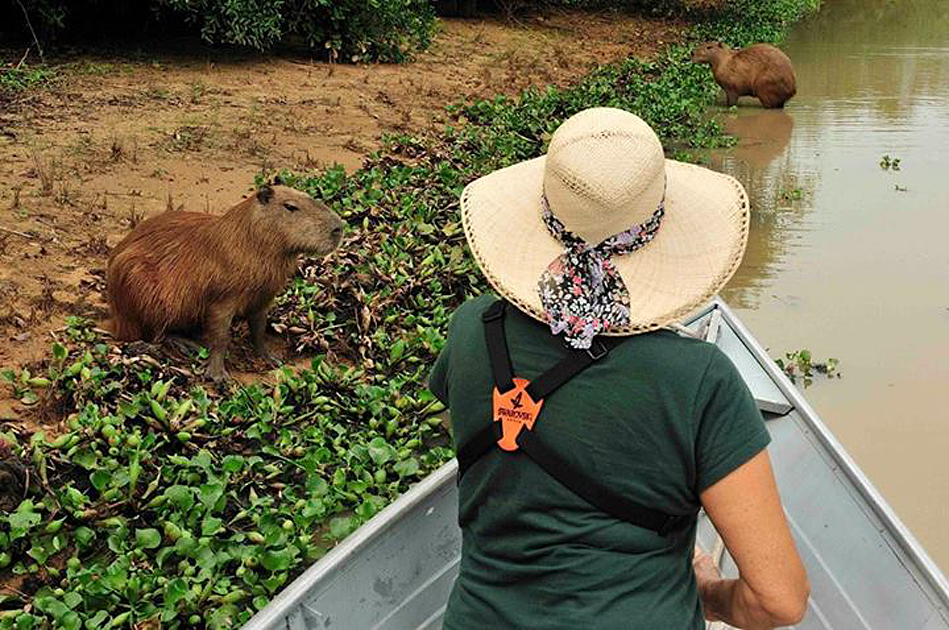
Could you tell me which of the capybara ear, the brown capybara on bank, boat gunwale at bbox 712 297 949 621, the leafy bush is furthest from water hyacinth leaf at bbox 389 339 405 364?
the leafy bush

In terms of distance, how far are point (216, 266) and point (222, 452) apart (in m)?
0.85

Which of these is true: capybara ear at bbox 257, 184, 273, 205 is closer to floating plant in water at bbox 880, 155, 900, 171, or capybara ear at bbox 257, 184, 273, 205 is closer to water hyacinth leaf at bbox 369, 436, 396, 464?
water hyacinth leaf at bbox 369, 436, 396, 464

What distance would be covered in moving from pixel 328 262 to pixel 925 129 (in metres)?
8.92

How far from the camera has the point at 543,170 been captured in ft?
6.89

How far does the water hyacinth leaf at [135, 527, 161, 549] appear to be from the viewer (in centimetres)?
349

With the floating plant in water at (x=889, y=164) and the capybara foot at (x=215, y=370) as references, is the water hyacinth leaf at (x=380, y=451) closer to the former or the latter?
the capybara foot at (x=215, y=370)

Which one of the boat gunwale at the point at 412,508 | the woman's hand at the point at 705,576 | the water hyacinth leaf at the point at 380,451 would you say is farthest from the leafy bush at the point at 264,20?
the woman's hand at the point at 705,576

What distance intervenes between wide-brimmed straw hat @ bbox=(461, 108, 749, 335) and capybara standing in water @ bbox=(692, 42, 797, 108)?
11193 millimetres

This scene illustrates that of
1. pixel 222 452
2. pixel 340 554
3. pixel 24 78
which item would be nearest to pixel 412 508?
pixel 340 554

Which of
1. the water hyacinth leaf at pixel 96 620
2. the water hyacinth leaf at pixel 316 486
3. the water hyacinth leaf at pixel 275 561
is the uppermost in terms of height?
the water hyacinth leaf at pixel 96 620

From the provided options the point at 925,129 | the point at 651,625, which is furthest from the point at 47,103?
the point at 925,129

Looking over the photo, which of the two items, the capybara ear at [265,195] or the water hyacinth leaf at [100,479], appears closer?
the water hyacinth leaf at [100,479]

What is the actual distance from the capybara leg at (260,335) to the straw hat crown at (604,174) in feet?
10.3

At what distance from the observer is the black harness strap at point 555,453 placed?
73.3 inches
